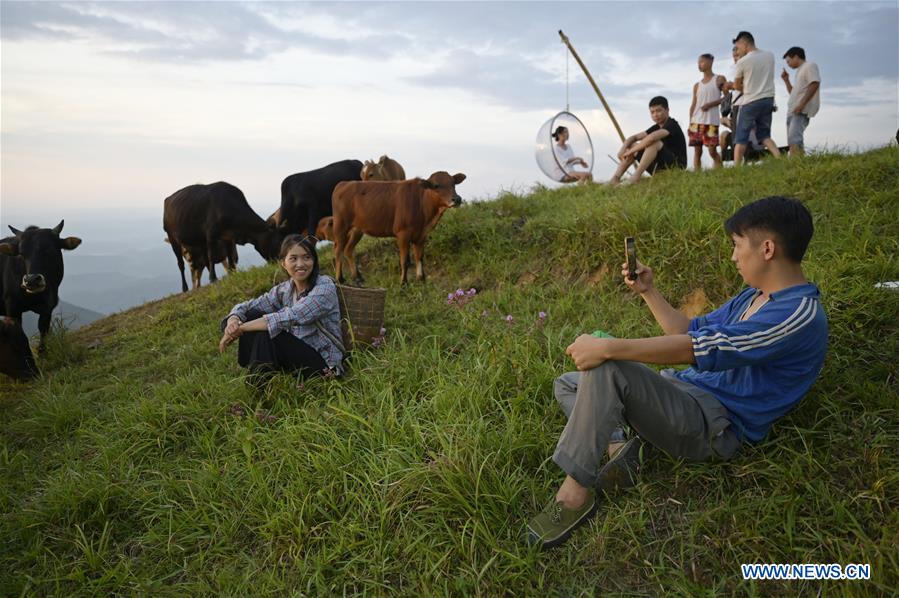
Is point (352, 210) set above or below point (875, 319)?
above

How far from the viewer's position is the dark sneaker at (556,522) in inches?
95.6

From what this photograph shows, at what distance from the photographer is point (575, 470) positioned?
239 cm

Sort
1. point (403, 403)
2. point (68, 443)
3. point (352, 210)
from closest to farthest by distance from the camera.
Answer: point (403, 403)
point (68, 443)
point (352, 210)

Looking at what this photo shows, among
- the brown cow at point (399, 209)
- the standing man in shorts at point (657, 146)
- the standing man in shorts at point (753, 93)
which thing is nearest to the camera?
the brown cow at point (399, 209)

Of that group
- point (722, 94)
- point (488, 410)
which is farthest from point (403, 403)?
point (722, 94)

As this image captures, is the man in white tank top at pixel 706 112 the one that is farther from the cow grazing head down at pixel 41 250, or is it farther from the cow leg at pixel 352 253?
the cow grazing head down at pixel 41 250

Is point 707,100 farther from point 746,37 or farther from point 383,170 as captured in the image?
point 383,170

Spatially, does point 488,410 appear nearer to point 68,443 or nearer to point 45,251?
point 68,443

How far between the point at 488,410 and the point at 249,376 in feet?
5.92

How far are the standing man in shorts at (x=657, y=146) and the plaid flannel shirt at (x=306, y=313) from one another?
5311mm

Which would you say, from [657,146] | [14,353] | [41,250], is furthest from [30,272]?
[657,146]

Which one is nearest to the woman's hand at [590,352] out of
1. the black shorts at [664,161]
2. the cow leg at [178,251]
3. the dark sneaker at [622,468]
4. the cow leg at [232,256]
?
the dark sneaker at [622,468]

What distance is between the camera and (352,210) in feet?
21.4

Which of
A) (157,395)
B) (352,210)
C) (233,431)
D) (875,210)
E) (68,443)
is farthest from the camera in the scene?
(352,210)
